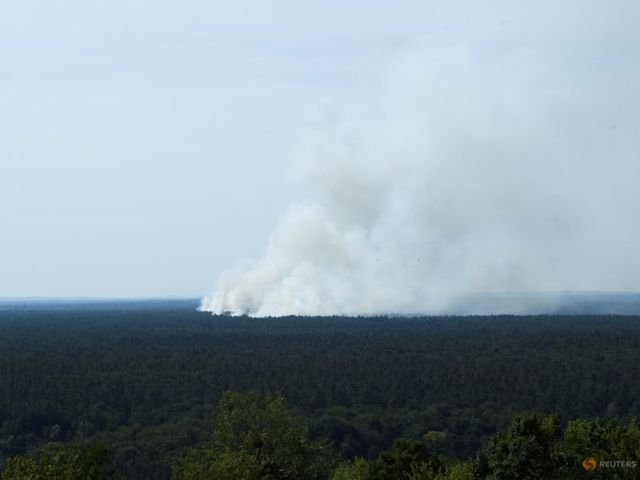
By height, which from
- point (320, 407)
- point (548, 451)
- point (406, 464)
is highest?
point (548, 451)

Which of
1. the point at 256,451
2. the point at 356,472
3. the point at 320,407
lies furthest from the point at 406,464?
the point at 320,407

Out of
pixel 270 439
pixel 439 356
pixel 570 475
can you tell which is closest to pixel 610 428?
pixel 570 475

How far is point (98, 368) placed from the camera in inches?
5458

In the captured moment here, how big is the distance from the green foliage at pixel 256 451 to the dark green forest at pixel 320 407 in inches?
4.0

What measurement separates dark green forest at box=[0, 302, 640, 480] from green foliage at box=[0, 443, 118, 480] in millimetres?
111

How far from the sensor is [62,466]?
43.2 meters

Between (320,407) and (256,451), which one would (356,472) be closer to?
(256,451)

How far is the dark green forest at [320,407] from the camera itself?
44406mm

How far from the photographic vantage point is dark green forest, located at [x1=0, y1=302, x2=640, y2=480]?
44.4 meters

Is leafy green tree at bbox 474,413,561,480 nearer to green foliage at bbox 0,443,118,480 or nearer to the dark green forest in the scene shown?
the dark green forest

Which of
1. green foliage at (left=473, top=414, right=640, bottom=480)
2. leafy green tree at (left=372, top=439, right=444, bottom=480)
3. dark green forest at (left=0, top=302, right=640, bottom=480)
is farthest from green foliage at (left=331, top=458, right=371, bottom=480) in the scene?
green foliage at (left=473, top=414, right=640, bottom=480)

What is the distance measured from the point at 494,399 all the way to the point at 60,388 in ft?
156

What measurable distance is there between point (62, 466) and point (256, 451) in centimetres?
990

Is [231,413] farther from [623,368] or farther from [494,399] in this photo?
[623,368]
